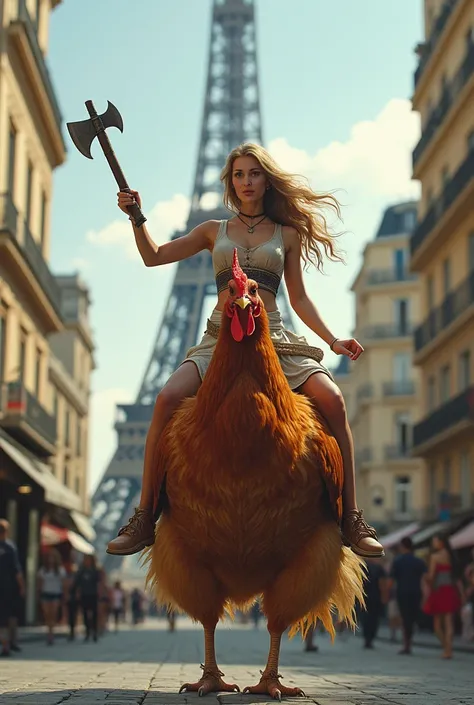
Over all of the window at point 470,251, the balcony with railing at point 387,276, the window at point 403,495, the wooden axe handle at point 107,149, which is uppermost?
the balcony with railing at point 387,276

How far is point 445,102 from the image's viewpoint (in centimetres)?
3503

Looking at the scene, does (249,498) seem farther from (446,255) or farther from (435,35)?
(435,35)

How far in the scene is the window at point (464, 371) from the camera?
109ft

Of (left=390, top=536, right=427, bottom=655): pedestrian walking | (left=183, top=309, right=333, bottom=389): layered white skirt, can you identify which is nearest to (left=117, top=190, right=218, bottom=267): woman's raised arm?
(left=183, top=309, right=333, bottom=389): layered white skirt

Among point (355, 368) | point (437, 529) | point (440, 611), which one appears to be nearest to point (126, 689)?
point (440, 611)

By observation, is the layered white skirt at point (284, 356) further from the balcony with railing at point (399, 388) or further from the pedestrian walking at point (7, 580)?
the balcony with railing at point (399, 388)

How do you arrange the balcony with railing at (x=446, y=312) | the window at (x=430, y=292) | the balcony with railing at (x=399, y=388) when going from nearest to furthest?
1. the balcony with railing at (x=446, y=312)
2. the window at (x=430, y=292)
3. the balcony with railing at (x=399, y=388)

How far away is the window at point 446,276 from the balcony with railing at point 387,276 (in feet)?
84.0

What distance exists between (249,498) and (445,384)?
30604 millimetres

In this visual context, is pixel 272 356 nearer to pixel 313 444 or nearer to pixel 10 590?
pixel 313 444

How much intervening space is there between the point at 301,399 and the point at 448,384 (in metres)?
29.6

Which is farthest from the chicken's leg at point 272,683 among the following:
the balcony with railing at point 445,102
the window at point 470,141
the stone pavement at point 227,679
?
the window at point 470,141

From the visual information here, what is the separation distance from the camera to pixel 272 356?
20.5 ft

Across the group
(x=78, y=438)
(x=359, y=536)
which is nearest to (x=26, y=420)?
(x=359, y=536)
